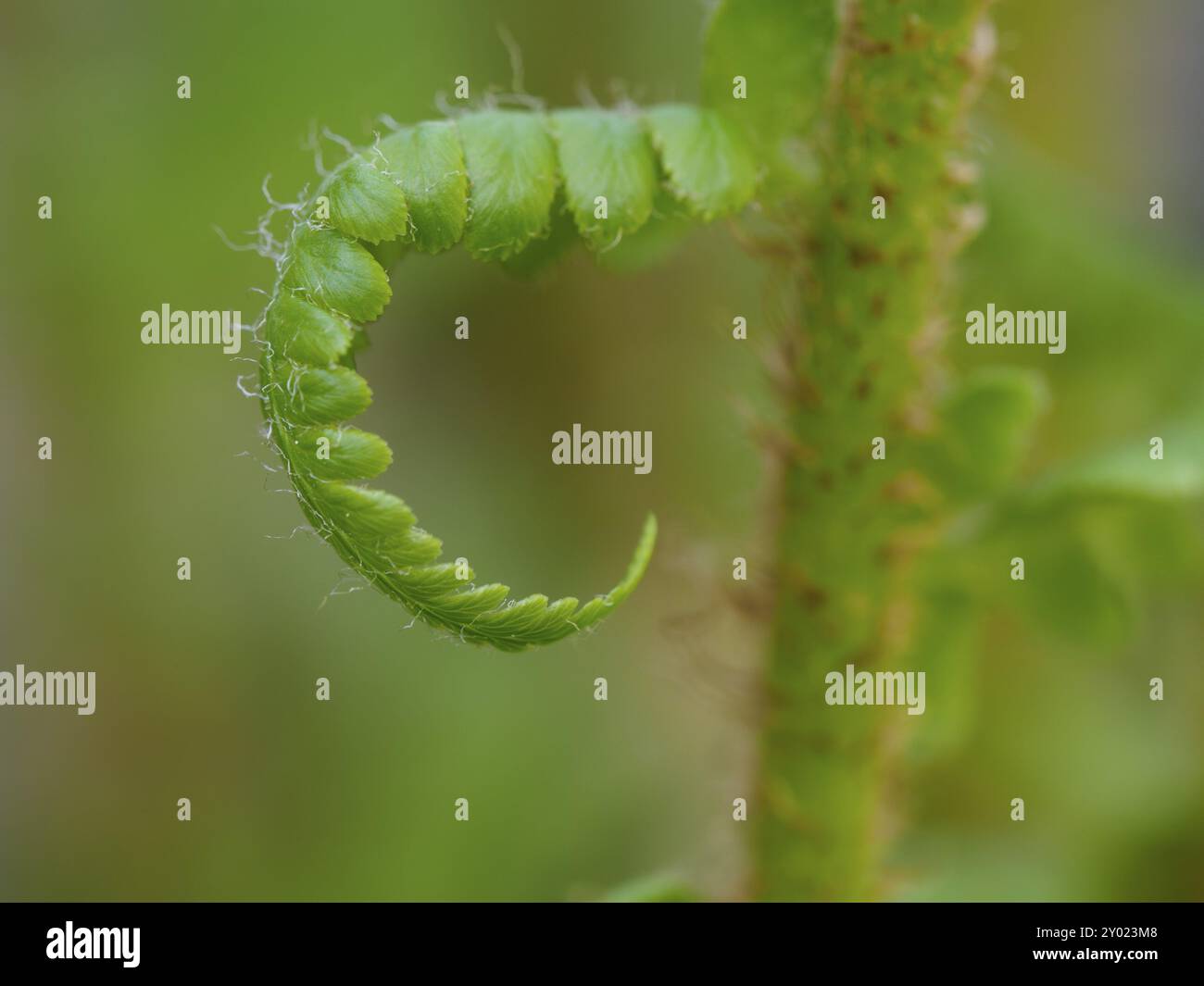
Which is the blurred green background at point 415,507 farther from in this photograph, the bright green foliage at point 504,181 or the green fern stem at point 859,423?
the bright green foliage at point 504,181

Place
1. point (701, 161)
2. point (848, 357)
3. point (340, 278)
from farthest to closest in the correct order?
point (848, 357), point (701, 161), point (340, 278)

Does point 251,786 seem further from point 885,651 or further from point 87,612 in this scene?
point 885,651

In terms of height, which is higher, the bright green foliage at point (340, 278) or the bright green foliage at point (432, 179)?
the bright green foliage at point (432, 179)

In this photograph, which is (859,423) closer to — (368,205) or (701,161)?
(701,161)

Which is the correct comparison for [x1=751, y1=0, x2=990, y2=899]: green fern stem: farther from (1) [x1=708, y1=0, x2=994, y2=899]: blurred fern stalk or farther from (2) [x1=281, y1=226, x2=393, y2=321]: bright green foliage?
(2) [x1=281, y1=226, x2=393, y2=321]: bright green foliage

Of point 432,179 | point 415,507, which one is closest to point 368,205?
point 432,179

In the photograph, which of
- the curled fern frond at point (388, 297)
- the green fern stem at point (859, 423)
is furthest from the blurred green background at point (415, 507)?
the curled fern frond at point (388, 297)
